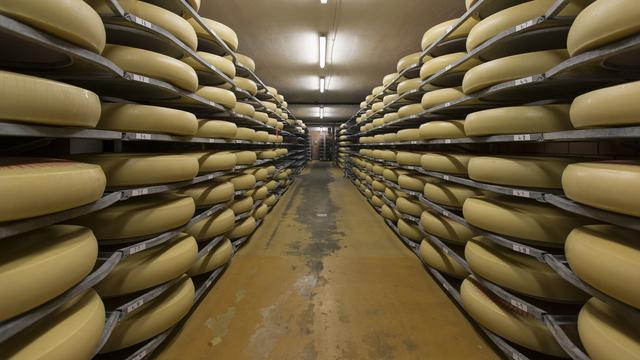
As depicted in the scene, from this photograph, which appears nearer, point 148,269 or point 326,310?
point 148,269

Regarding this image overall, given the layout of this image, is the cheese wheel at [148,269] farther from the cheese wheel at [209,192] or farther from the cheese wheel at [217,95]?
the cheese wheel at [217,95]

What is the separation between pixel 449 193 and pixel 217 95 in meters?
2.13

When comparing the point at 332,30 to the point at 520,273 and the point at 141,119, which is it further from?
the point at 520,273

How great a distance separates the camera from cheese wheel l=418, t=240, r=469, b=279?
7.30 ft

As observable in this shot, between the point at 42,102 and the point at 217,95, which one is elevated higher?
the point at 217,95

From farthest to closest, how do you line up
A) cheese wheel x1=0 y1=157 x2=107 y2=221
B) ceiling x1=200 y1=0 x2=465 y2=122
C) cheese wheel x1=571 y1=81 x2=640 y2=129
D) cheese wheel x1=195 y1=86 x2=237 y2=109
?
ceiling x1=200 y1=0 x2=465 y2=122 → cheese wheel x1=195 y1=86 x2=237 y2=109 → cheese wheel x1=571 y1=81 x2=640 y2=129 → cheese wheel x1=0 y1=157 x2=107 y2=221

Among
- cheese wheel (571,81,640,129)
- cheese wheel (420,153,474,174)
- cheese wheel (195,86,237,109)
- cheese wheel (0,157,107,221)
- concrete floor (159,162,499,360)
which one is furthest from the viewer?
cheese wheel (195,86,237,109)

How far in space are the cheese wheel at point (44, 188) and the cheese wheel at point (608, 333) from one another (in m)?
2.03

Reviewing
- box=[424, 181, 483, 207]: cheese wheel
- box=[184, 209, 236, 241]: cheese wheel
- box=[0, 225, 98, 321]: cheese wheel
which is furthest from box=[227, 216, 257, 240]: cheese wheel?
box=[424, 181, 483, 207]: cheese wheel

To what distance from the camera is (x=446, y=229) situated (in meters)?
2.25

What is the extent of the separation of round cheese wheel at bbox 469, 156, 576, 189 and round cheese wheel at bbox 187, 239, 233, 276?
2148 mm

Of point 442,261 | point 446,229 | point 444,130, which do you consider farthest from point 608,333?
point 444,130

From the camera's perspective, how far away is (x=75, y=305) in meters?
1.16

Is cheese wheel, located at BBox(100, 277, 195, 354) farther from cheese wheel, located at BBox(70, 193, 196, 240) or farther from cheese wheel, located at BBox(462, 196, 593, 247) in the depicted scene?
cheese wheel, located at BBox(462, 196, 593, 247)
